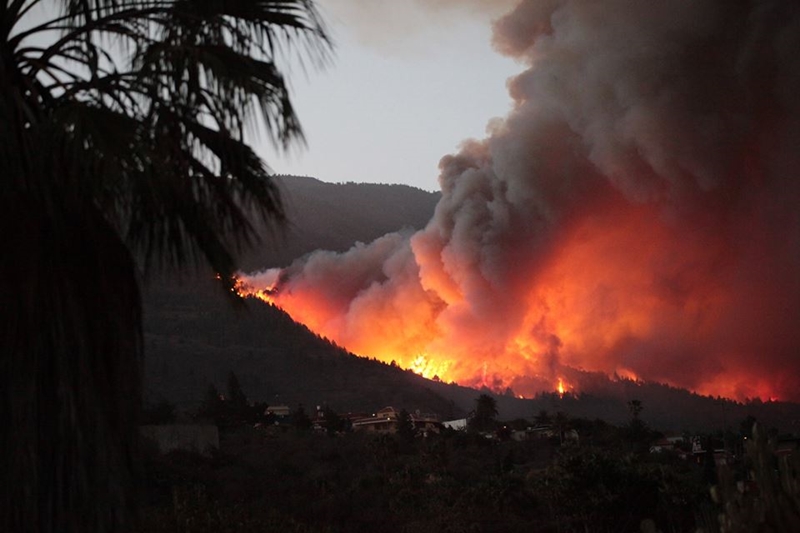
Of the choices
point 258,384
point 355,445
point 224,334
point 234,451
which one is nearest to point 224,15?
point 234,451

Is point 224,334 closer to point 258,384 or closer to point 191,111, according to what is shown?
point 258,384

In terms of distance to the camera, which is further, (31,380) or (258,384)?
(258,384)

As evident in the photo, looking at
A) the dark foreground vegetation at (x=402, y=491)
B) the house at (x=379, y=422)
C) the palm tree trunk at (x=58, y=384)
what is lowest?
the dark foreground vegetation at (x=402, y=491)

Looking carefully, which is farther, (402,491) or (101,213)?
(402,491)

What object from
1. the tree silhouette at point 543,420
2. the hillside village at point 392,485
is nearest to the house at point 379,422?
the tree silhouette at point 543,420

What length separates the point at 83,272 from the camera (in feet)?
12.2

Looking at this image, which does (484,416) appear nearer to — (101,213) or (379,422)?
(379,422)

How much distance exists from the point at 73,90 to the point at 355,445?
3445cm

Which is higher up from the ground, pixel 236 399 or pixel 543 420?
pixel 236 399

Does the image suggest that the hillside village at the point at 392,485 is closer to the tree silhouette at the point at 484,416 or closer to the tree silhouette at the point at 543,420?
the tree silhouette at the point at 484,416

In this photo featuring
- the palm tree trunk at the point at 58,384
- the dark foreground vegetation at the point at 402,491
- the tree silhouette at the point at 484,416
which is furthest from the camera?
the tree silhouette at the point at 484,416

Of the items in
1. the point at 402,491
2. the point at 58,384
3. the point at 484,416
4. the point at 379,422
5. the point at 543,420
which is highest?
the point at 58,384

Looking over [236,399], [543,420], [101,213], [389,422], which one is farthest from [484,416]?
[101,213]

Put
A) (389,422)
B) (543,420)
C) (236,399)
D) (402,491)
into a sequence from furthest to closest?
(543,420), (389,422), (236,399), (402,491)
